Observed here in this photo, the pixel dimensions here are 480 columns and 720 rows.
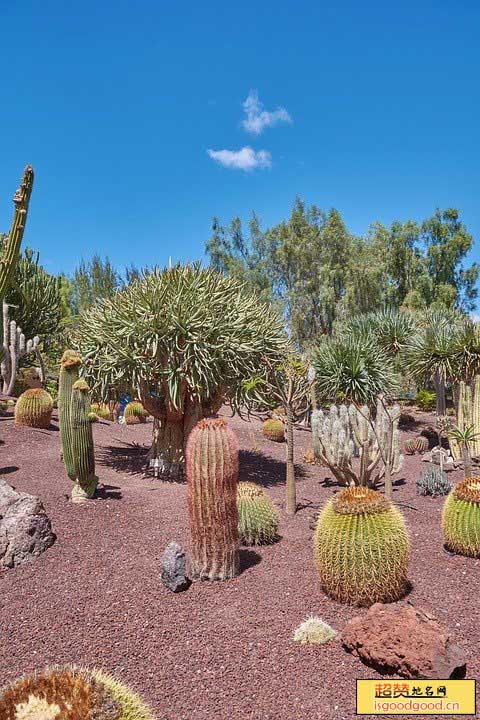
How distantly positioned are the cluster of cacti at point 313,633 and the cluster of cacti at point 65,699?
180 cm

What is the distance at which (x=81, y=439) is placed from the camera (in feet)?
21.8

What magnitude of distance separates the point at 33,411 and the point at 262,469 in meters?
6.02

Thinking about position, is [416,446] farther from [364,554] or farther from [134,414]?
[364,554]

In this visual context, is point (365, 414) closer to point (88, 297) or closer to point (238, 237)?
point (88, 297)

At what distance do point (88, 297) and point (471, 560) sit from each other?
103 ft

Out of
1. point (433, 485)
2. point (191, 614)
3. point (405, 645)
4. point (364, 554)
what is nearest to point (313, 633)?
point (405, 645)

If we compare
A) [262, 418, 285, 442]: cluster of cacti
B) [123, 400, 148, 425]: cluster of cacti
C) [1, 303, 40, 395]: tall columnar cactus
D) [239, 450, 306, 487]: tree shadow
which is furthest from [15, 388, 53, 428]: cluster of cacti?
[262, 418, 285, 442]: cluster of cacti

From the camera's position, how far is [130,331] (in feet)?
29.2

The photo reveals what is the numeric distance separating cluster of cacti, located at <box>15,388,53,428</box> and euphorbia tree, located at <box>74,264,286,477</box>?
133 inches

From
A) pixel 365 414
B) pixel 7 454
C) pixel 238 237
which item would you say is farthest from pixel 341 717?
pixel 238 237

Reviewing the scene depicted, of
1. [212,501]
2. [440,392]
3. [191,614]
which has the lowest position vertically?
[191,614]

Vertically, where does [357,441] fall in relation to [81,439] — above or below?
below

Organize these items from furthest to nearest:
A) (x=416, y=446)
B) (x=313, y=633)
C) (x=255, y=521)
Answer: (x=416, y=446)
(x=255, y=521)
(x=313, y=633)

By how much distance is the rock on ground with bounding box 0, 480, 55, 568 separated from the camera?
5.13m
